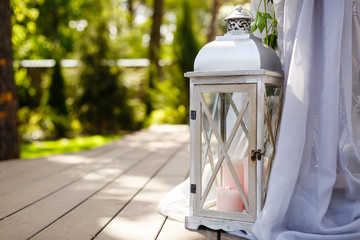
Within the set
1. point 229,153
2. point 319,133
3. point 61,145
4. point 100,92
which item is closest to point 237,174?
point 229,153

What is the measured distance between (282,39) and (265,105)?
1.29 feet

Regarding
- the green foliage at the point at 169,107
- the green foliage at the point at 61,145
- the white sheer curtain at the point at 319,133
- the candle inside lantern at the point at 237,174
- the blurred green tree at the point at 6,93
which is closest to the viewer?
the white sheer curtain at the point at 319,133

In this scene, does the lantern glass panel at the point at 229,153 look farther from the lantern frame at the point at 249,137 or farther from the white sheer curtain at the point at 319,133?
the white sheer curtain at the point at 319,133

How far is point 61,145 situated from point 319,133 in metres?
5.52

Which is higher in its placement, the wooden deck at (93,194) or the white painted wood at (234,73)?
the white painted wood at (234,73)

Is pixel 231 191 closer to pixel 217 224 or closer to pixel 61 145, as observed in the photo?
pixel 217 224

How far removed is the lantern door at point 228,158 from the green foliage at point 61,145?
3857mm

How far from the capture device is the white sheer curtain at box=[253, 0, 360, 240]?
1.81m

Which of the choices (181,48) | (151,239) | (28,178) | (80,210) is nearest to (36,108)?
(181,48)

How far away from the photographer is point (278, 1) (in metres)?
2.12

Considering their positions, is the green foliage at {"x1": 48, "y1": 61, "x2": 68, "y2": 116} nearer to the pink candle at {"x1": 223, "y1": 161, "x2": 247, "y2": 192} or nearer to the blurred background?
the blurred background

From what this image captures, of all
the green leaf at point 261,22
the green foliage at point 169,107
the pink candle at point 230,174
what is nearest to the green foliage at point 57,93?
the green foliage at point 169,107

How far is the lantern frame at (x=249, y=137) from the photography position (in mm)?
1863

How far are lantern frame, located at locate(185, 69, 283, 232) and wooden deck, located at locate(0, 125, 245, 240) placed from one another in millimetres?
85
